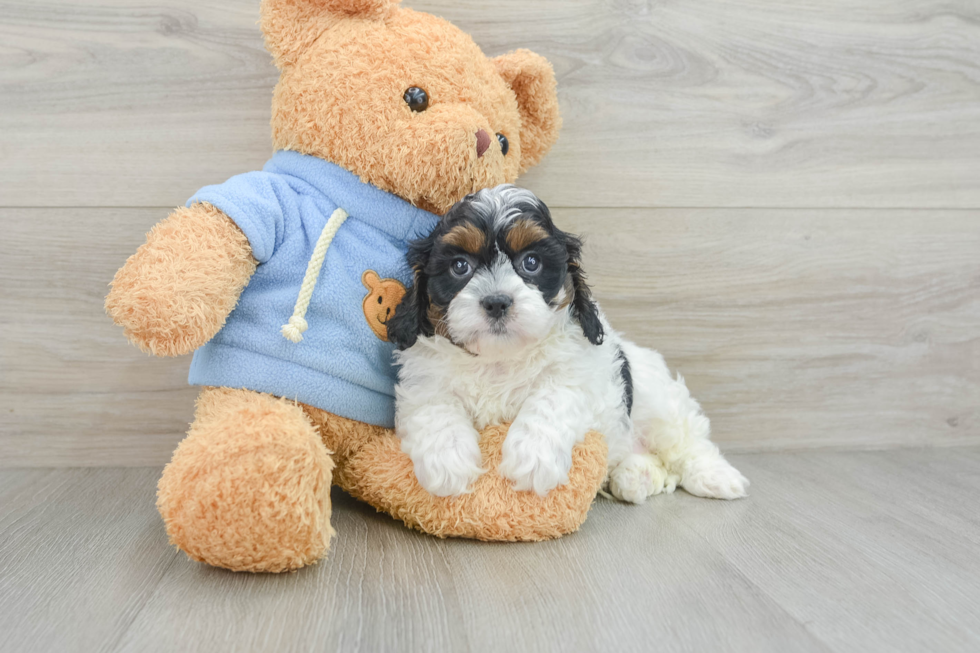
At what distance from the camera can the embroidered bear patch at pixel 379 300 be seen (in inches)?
55.8

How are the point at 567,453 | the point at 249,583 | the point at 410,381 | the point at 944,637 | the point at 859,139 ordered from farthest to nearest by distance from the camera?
1. the point at 859,139
2. the point at 410,381
3. the point at 567,453
4. the point at 249,583
5. the point at 944,637

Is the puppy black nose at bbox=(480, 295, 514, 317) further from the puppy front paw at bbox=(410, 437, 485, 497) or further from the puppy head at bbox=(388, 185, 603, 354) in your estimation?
the puppy front paw at bbox=(410, 437, 485, 497)

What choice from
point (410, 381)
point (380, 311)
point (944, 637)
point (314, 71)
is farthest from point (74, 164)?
point (944, 637)

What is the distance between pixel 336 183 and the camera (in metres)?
1.44

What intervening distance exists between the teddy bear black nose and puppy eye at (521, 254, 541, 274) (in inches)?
9.7

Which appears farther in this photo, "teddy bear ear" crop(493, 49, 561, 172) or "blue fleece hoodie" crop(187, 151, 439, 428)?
"teddy bear ear" crop(493, 49, 561, 172)

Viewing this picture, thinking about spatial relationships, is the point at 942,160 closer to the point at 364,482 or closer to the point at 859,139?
the point at 859,139

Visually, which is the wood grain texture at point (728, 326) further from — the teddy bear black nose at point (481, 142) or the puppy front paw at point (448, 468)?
the puppy front paw at point (448, 468)

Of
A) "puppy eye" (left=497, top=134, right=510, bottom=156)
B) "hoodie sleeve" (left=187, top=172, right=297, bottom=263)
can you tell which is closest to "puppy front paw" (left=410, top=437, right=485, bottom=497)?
"hoodie sleeve" (left=187, top=172, right=297, bottom=263)

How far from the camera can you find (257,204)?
1.34 meters

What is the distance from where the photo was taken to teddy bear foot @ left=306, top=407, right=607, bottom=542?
51.1 inches

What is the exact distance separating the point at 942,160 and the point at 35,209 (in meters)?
2.44

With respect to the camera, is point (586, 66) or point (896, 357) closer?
point (586, 66)

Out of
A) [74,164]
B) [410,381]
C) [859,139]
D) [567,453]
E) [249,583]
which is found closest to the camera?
[249,583]
